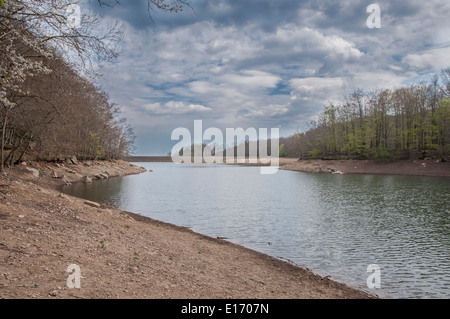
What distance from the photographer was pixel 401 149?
60.3 m

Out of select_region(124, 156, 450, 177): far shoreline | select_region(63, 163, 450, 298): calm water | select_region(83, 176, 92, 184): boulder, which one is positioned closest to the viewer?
select_region(63, 163, 450, 298): calm water

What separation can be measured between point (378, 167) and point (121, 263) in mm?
62069

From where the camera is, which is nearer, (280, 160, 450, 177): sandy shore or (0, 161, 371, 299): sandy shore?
(0, 161, 371, 299): sandy shore

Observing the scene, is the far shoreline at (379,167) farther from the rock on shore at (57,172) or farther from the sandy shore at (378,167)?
the rock on shore at (57,172)

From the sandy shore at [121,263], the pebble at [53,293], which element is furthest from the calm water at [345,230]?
the pebble at [53,293]

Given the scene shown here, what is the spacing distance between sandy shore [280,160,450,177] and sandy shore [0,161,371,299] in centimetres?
5064

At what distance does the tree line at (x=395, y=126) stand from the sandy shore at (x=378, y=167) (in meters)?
2.25

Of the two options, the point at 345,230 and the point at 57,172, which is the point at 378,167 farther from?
the point at 57,172

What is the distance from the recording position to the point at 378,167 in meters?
59.5

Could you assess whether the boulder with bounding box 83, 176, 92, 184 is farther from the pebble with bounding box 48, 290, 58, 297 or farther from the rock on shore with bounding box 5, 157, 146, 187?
the pebble with bounding box 48, 290, 58, 297

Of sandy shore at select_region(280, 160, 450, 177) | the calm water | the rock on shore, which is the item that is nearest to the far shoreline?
sandy shore at select_region(280, 160, 450, 177)

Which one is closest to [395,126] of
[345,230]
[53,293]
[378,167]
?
[378,167]

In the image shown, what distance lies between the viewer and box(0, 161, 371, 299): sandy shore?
549 centimetres
